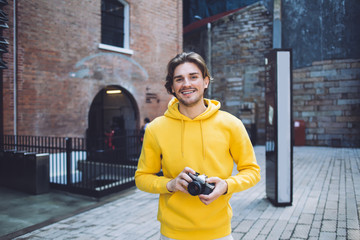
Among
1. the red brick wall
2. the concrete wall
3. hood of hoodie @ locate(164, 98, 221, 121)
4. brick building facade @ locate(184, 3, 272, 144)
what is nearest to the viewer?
hood of hoodie @ locate(164, 98, 221, 121)

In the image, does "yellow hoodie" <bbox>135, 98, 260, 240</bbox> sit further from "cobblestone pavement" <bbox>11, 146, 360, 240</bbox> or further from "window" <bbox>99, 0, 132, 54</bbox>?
"window" <bbox>99, 0, 132, 54</bbox>

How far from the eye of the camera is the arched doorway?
12452 millimetres

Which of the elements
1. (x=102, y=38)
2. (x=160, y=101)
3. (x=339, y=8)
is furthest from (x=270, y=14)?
(x=102, y=38)

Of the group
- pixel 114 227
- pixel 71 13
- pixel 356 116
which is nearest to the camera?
pixel 114 227

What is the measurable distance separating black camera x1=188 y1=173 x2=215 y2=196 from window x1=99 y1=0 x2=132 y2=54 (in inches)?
407

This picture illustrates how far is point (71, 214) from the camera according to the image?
A: 5.64m

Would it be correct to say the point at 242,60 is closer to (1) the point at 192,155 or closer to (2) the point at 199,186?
(1) the point at 192,155

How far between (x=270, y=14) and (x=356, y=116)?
696cm

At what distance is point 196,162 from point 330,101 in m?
15.1

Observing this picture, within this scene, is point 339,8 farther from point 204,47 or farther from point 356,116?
point 204,47

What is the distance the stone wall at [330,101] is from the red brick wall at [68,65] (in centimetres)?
781

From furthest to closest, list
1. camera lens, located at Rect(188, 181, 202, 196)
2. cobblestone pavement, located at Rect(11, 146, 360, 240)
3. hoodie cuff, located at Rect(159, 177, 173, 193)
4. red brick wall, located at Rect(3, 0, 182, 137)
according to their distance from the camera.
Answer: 1. red brick wall, located at Rect(3, 0, 182, 137)
2. cobblestone pavement, located at Rect(11, 146, 360, 240)
3. hoodie cuff, located at Rect(159, 177, 173, 193)
4. camera lens, located at Rect(188, 181, 202, 196)

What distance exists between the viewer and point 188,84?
2.03m

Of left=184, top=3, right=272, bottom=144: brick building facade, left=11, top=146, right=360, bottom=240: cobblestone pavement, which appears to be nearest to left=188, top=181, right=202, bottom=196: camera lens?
left=11, top=146, right=360, bottom=240: cobblestone pavement
